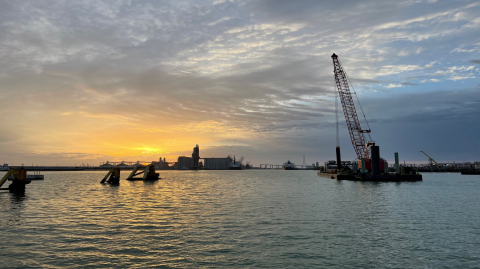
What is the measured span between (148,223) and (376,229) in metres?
16.6

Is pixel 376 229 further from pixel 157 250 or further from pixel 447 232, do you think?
pixel 157 250

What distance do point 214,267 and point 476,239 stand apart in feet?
52.7

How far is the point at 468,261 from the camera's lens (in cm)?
1477

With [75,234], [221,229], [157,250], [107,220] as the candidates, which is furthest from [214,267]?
[107,220]

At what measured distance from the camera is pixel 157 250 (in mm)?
16531

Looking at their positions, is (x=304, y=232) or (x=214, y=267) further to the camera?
(x=304, y=232)

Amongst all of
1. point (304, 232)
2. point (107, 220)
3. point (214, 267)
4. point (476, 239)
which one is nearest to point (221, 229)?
point (304, 232)

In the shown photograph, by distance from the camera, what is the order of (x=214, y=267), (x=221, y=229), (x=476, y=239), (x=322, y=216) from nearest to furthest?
1. (x=214, y=267)
2. (x=476, y=239)
3. (x=221, y=229)
4. (x=322, y=216)

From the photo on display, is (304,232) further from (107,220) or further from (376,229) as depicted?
(107,220)

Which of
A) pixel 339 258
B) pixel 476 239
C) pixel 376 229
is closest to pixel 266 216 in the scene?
pixel 376 229

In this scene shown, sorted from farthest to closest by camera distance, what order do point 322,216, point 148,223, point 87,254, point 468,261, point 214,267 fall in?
point 322,216 → point 148,223 → point 87,254 → point 468,261 → point 214,267

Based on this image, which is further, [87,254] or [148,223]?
[148,223]

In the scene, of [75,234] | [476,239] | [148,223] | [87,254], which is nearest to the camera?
[87,254]

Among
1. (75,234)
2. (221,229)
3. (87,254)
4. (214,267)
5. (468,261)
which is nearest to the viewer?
(214,267)
